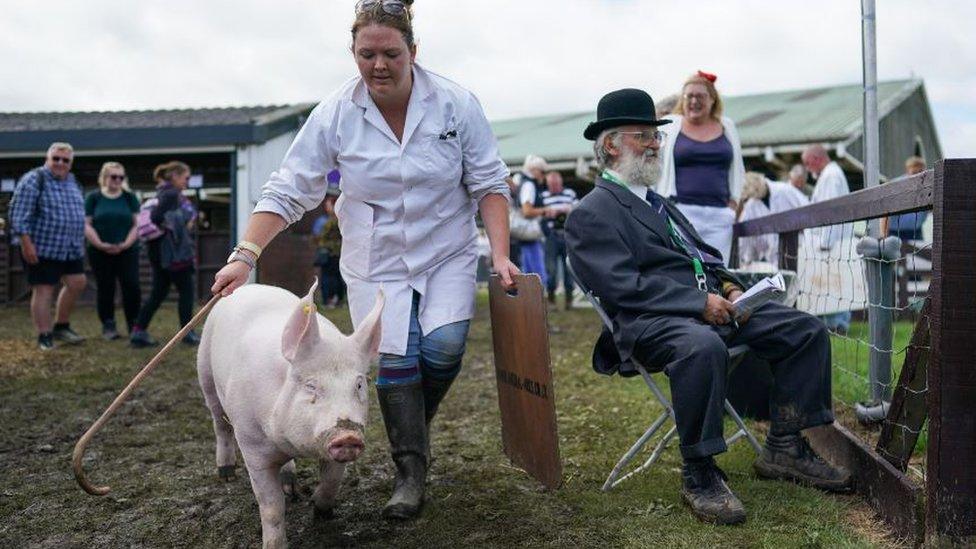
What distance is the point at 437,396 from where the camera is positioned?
406cm

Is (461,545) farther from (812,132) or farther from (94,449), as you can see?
(812,132)

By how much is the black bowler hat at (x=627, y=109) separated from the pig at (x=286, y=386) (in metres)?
1.45

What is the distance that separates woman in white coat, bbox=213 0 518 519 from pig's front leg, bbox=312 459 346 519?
232 millimetres

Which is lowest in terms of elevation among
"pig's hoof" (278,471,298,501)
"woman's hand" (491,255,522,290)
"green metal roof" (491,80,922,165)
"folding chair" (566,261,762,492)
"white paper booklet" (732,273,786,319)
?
"pig's hoof" (278,471,298,501)

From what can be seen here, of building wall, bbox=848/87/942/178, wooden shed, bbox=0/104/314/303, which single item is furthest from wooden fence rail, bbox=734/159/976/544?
wooden shed, bbox=0/104/314/303

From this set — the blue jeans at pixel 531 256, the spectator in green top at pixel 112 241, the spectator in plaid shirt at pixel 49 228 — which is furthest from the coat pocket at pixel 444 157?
the blue jeans at pixel 531 256

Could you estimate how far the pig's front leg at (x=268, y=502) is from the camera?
10.7 ft

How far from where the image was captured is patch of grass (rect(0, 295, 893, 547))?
11.4ft

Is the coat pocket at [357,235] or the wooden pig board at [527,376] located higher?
the coat pocket at [357,235]

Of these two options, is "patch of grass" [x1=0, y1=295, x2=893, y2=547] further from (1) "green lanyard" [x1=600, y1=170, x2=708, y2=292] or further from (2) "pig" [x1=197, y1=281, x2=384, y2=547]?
(1) "green lanyard" [x1=600, y1=170, x2=708, y2=292]

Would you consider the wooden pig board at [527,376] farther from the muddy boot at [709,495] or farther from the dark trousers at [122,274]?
the dark trousers at [122,274]

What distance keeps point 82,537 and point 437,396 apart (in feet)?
4.98

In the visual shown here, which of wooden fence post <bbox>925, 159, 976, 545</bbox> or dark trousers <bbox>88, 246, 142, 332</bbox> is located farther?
dark trousers <bbox>88, 246, 142, 332</bbox>

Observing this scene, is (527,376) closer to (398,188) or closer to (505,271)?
(505,271)
